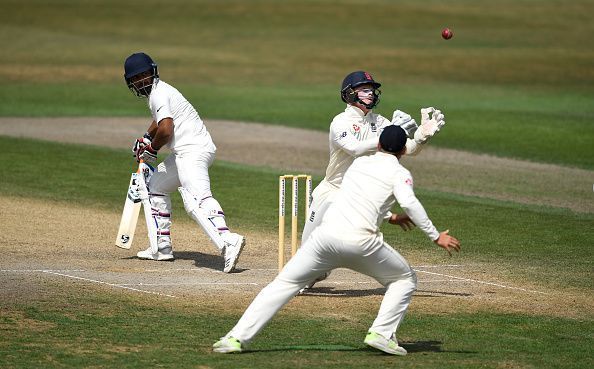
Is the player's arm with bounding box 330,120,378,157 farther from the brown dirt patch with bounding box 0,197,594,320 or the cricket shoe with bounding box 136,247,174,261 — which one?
the cricket shoe with bounding box 136,247,174,261

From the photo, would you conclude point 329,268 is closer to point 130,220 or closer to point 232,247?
point 232,247

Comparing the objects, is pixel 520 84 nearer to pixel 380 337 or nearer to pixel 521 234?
pixel 521 234

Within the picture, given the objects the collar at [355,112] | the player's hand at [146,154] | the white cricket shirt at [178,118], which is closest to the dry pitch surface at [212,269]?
the player's hand at [146,154]

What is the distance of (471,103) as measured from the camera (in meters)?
34.5

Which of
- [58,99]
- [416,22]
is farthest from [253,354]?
[416,22]


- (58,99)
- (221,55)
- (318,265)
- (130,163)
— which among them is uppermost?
(221,55)

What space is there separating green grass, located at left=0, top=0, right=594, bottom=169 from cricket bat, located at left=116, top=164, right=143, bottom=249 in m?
12.4

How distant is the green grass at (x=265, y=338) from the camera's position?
9.34 meters

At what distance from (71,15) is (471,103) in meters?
26.9

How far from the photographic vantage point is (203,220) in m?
13.2

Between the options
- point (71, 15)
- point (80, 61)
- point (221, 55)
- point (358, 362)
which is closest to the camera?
point (358, 362)

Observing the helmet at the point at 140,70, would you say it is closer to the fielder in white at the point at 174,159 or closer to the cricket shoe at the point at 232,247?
the fielder in white at the point at 174,159

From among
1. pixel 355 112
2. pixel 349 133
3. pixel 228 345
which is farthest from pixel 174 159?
pixel 228 345

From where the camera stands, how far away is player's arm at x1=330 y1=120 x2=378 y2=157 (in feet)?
38.4
